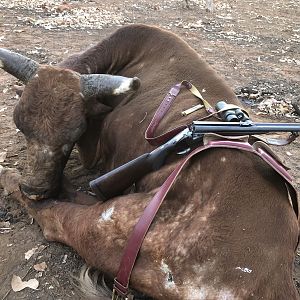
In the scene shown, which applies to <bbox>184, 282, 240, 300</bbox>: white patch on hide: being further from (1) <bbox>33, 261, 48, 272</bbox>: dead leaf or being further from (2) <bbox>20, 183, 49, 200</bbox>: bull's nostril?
(2) <bbox>20, 183, 49, 200</bbox>: bull's nostril

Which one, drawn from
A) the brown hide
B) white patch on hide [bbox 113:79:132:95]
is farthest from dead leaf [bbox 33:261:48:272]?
white patch on hide [bbox 113:79:132:95]

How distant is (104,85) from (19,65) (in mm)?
850

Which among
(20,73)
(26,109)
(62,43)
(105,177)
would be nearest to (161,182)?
(105,177)

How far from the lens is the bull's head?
413 centimetres

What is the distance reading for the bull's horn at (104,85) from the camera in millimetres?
4152

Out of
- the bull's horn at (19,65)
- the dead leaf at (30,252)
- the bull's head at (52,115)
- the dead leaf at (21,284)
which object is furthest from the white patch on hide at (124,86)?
the dead leaf at (21,284)

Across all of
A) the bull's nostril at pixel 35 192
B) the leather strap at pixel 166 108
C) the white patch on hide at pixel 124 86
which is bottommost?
the bull's nostril at pixel 35 192

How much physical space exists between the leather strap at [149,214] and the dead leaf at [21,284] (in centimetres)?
75

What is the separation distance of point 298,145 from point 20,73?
351cm

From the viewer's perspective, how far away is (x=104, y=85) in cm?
423

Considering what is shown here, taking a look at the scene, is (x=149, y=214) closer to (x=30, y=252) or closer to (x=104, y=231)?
(x=104, y=231)

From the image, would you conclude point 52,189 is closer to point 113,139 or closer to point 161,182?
point 113,139

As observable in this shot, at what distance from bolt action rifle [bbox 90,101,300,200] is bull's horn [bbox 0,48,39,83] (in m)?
1.39

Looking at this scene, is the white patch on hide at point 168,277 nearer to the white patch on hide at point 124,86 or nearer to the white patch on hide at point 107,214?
the white patch on hide at point 107,214
